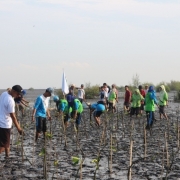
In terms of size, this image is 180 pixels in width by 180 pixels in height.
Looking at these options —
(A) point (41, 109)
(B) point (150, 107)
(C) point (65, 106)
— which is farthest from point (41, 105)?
(B) point (150, 107)

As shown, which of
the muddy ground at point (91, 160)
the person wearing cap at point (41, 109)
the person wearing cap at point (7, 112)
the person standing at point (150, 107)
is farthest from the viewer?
the person standing at point (150, 107)

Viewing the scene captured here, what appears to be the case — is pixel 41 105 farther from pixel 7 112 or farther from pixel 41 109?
pixel 7 112

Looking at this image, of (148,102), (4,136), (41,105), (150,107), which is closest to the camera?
(4,136)

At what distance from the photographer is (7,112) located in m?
10.9

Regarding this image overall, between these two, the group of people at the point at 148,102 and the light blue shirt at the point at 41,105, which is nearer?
the light blue shirt at the point at 41,105

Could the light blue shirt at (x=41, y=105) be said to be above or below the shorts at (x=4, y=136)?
above

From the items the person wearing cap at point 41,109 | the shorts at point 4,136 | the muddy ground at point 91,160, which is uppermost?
the person wearing cap at point 41,109

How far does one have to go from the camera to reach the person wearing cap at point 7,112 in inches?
422

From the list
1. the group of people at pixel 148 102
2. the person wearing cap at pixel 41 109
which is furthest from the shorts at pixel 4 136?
the group of people at pixel 148 102

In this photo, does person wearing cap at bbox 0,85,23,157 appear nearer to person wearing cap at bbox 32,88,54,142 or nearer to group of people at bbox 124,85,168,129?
person wearing cap at bbox 32,88,54,142

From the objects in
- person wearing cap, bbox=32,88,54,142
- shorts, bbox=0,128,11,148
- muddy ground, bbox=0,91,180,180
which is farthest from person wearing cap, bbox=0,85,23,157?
person wearing cap, bbox=32,88,54,142

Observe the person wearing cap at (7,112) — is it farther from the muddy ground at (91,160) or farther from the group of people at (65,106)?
the muddy ground at (91,160)

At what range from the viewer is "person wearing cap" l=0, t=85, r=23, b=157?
10.7m

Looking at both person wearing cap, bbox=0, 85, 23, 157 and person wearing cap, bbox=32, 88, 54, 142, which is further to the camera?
person wearing cap, bbox=32, 88, 54, 142
